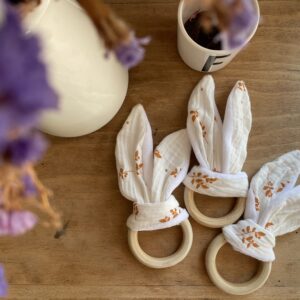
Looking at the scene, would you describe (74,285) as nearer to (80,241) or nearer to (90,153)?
(80,241)

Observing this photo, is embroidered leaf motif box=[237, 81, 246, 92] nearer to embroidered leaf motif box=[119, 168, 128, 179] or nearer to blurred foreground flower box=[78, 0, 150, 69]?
embroidered leaf motif box=[119, 168, 128, 179]

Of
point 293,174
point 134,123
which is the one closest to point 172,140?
point 134,123

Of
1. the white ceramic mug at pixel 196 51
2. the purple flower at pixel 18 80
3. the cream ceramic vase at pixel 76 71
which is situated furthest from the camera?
the white ceramic mug at pixel 196 51

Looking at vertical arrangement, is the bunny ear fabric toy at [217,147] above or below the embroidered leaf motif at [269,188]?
above

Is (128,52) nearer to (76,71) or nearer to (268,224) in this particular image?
(76,71)

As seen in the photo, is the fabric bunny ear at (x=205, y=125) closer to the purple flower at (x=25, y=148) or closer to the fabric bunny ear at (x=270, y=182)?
the fabric bunny ear at (x=270, y=182)

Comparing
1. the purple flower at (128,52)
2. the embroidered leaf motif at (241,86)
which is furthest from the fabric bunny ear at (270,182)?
Answer: the purple flower at (128,52)
